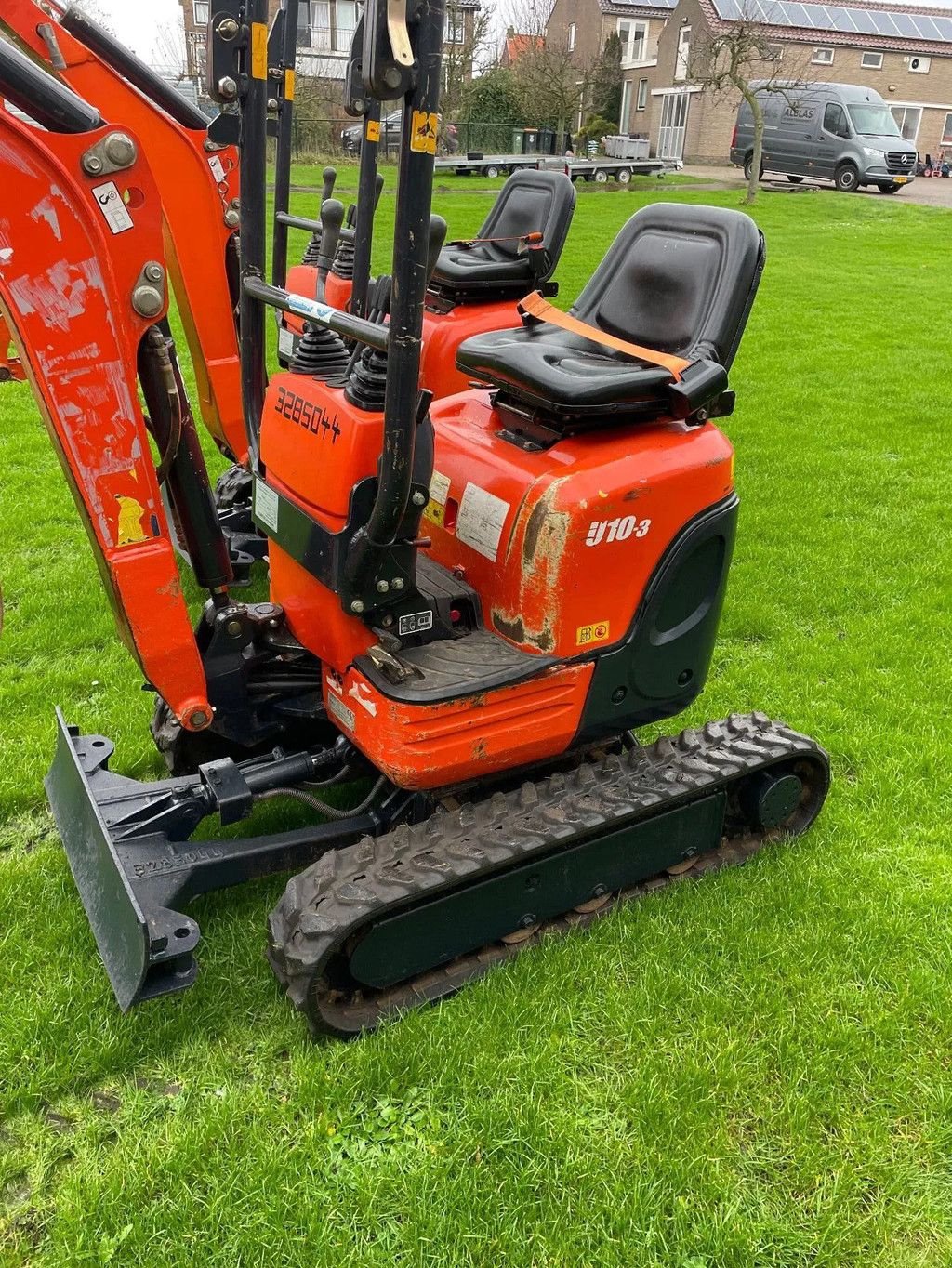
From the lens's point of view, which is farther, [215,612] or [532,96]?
[532,96]

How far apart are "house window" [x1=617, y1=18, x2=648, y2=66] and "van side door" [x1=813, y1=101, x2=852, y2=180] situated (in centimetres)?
1909

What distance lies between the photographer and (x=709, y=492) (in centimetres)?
295

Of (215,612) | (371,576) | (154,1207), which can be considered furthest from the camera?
(215,612)

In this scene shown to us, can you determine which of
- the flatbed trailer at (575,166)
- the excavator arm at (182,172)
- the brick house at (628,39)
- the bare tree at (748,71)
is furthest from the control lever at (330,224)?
the brick house at (628,39)

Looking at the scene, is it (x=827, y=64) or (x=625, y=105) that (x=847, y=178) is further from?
(x=625, y=105)

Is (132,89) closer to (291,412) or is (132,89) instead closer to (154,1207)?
(291,412)

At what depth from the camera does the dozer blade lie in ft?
8.08

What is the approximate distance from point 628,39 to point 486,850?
151 ft

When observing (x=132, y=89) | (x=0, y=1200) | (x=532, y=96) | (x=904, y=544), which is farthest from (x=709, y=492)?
(x=532, y=96)

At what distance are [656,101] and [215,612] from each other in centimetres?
3989

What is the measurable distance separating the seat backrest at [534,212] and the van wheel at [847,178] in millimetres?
21444

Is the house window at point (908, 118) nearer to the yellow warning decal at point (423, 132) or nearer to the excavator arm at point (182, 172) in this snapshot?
the excavator arm at point (182, 172)

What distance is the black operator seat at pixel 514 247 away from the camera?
5340 millimetres

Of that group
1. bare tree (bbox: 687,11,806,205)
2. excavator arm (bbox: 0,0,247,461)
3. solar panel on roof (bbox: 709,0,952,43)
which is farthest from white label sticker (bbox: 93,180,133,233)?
solar panel on roof (bbox: 709,0,952,43)
